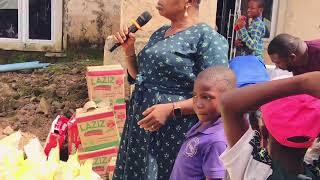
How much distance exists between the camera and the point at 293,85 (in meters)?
1.38

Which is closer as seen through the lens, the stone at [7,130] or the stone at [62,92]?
the stone at [7,130]

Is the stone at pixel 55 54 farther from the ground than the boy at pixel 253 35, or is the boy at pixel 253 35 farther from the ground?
the boy at pixel 253 35

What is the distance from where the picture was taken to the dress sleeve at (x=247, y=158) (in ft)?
5.13

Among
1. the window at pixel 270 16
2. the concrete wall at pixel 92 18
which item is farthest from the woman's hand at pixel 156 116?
the window at pixel 270 16

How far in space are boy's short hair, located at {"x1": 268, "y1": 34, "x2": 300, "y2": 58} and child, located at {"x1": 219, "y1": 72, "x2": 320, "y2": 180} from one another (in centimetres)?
141

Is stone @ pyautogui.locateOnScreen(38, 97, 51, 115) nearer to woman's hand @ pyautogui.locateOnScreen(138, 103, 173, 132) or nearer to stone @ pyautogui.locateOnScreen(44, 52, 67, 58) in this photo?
stone @ pyautogui.locateOnScreen(44, 52, 67, 58)

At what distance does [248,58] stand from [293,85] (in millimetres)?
1563

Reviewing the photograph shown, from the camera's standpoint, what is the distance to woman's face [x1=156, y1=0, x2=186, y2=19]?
2434mm

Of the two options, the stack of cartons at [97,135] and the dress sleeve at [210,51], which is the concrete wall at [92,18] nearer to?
the stack of cartons at [97,135]

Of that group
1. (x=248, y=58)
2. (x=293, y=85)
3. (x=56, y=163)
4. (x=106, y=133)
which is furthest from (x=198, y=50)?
(x=106, y=133)

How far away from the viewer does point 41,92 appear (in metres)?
6.16

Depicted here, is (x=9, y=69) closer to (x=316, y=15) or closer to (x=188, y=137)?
(x=316, y=15)

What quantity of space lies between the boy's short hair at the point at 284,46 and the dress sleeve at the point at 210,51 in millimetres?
694

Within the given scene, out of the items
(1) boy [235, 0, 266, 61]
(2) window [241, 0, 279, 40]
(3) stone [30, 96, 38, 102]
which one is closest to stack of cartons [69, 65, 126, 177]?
(3) stone [30, 96, 38, 102]
